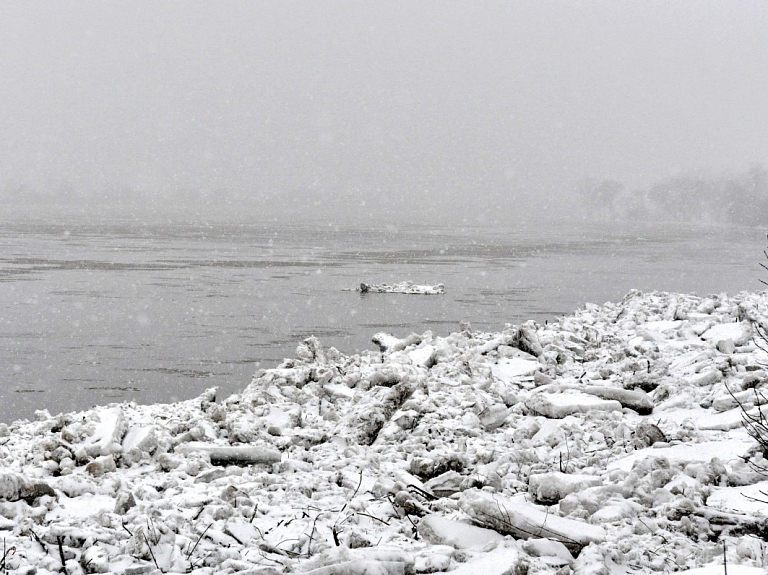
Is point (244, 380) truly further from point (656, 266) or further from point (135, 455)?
point (656, 266)

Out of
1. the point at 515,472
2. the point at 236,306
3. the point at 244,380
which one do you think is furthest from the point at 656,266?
the point at 515,472

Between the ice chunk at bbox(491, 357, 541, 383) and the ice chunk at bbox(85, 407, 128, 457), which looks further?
the ice chunk at bbox(491, 357, 541, 383)

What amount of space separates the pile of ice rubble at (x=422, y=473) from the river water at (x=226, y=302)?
4.35m

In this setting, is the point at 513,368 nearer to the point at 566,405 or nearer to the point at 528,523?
the point at 566,405

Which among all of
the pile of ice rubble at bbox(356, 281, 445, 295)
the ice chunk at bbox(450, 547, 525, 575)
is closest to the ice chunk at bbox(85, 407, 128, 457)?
the ice chunk at bbox(450, 547, 525, 575)

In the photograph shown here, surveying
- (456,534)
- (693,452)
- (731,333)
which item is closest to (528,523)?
(456,534)

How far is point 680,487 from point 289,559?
8.38 feet

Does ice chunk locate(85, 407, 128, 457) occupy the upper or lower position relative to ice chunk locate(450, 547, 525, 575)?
lower

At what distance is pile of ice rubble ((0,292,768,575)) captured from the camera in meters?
4.26

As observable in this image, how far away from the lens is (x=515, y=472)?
19.4 feet

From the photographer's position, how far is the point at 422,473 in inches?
240

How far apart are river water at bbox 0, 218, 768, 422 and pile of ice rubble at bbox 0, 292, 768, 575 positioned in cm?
435

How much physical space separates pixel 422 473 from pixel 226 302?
61.7ft

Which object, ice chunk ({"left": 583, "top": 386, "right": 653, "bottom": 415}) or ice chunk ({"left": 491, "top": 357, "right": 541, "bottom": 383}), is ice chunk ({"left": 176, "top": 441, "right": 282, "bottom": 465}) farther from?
ice chunk ({"left": 491, "top": 357, "right": 541, "bottom": 383})
